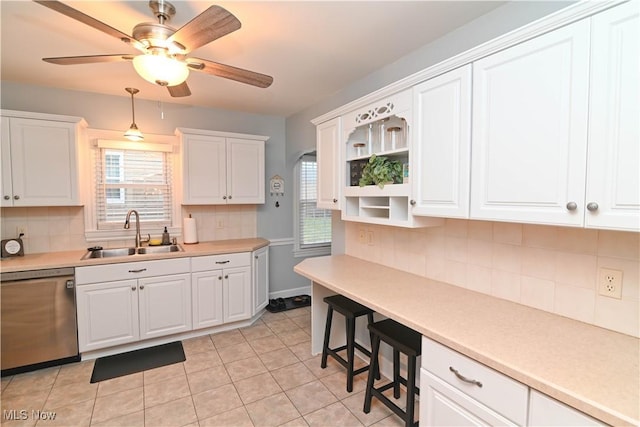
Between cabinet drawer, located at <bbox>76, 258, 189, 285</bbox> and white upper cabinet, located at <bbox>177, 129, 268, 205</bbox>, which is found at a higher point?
white upper cabinet, located at <bbox>177, 129, 268, 205</bbox>

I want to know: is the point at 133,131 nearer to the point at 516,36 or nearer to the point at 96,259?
the point at 96,259

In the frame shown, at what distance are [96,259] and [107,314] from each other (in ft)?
1.64

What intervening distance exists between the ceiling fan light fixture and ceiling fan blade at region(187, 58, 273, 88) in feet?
0.29

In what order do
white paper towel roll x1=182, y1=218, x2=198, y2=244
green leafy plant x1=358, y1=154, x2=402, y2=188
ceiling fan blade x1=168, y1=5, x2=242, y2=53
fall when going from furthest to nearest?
white paper towel roll x1=182, y1=218, x2=198, y2=244 → green leafy plant x1=358, y1=154, x2=402, y2=188 → ceiling fan blade x1=168, y1=5, x2=242, y2=53

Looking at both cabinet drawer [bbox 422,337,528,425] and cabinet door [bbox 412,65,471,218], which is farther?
cabinet door [bbox 412,65,471,218]

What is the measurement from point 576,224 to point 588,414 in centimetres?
65

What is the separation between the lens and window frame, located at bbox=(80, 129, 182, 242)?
10.1ft

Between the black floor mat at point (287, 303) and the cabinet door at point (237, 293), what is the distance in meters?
0.55

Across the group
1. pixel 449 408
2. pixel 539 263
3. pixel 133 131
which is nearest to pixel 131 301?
pixel 133 131

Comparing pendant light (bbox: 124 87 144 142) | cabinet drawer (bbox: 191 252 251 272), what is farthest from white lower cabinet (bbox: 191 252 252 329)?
pendant light (bbox: 124 87 144 142)

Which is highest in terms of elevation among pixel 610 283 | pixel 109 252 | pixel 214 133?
pixel 214 133

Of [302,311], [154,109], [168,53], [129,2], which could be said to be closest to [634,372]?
[168,53]

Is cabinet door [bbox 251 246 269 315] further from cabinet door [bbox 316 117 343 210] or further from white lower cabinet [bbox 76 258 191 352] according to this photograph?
cabinet door [bbox 316 117 343 210]

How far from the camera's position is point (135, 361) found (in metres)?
2.72
